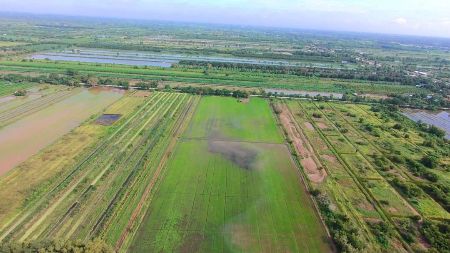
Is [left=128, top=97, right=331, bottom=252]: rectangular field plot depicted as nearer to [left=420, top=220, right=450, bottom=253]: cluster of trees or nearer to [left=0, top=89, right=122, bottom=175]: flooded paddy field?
[left=420, top=220, right=450, bottom=253]: cluster of trees

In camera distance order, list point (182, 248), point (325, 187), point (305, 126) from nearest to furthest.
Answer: point (182, 248) < point (325, 187) < point (305, 126)

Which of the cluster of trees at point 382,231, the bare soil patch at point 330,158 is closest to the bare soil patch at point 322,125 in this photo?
the bare soil patch at point 330,158

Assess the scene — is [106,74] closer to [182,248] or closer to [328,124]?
[328,124]

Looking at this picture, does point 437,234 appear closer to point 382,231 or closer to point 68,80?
point 382,231

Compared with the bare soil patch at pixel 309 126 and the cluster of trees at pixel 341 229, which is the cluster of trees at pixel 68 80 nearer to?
the bare soil patch at pixel 309 126

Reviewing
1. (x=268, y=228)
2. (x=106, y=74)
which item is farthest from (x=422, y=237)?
(x=106, y=74)

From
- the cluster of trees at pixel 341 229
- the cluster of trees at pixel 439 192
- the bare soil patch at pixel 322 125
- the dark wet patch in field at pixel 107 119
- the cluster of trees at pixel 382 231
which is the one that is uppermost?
the bare soil patch at pixel 322 125

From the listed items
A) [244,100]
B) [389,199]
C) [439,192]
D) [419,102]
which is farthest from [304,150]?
[419,102]
